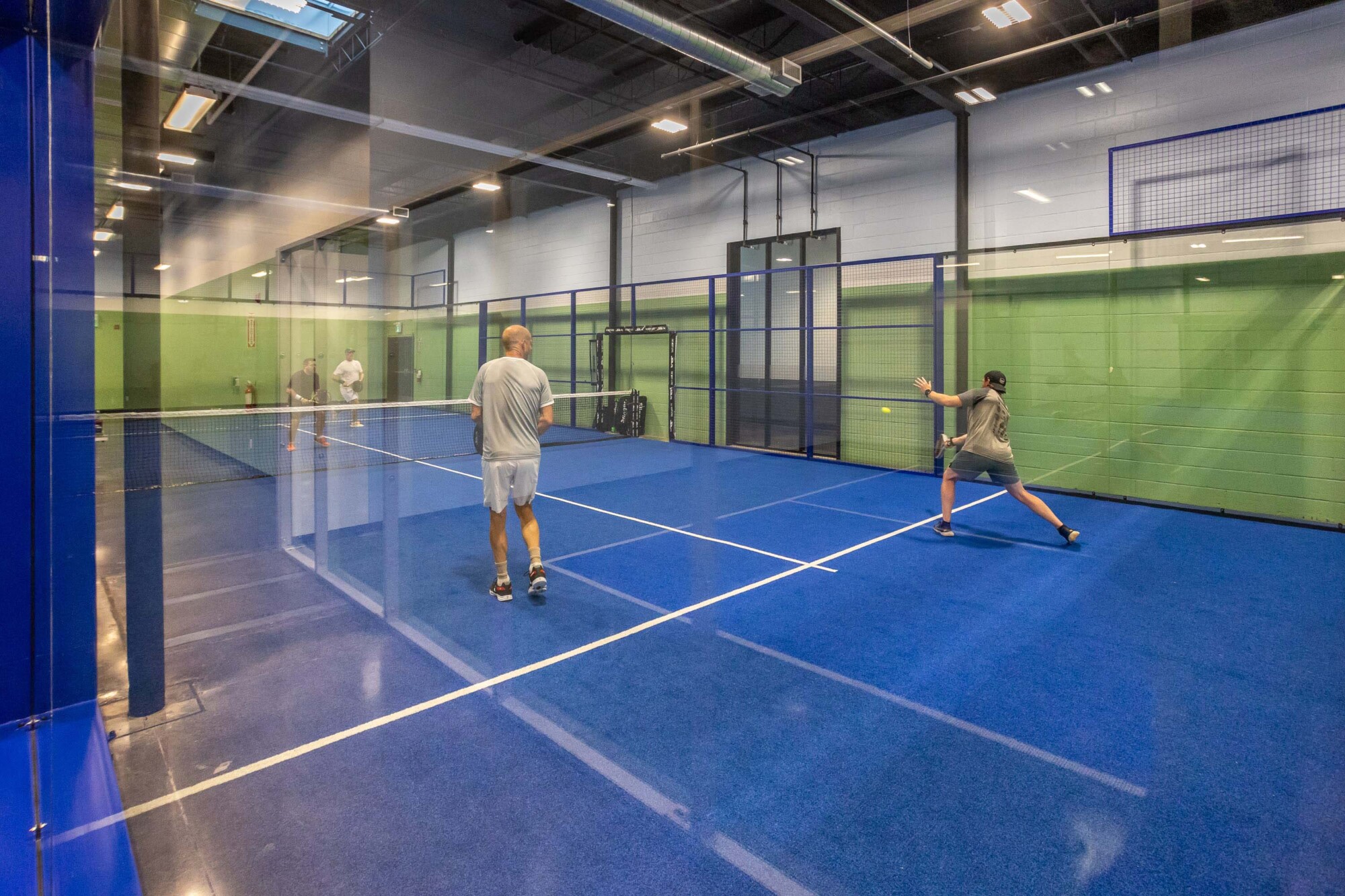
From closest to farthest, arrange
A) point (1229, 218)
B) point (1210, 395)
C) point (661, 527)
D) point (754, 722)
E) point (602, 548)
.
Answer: point (754, 722) < point (1210, 395) < point (1229, 218) < point (602, 548) < point (661, 527)

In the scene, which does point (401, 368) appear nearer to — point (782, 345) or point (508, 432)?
point (508, 432)

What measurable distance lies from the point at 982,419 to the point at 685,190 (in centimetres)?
702

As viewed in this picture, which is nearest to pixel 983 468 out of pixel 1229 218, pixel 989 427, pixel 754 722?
pixel 989 427

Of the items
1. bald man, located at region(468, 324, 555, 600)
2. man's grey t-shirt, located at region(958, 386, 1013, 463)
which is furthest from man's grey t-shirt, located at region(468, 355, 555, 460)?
man's grey t-shirt, located at region(958, 386, 1013, 463)

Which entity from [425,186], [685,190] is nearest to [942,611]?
[685,190]

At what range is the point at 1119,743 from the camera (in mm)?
2299

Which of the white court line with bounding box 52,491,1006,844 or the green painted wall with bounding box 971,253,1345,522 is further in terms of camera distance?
the green painted wall with bounding box 971,253,1345,522

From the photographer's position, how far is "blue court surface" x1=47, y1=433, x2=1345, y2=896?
5.65ft

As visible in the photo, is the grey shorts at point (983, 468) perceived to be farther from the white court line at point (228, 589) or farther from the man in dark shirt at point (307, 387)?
the man in dark shirt at point (307, 387)

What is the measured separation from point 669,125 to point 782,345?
3.28m

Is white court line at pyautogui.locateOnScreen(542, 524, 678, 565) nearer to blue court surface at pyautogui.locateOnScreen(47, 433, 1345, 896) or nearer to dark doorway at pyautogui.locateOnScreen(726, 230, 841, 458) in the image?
blue court surface at pyautogui.locateOnScreen(47, 433, 1345, 896)

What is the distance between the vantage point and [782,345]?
30.5 feet

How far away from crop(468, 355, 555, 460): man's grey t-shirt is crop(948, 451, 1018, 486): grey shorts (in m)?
3.23

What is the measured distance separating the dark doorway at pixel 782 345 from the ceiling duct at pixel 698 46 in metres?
2.67
